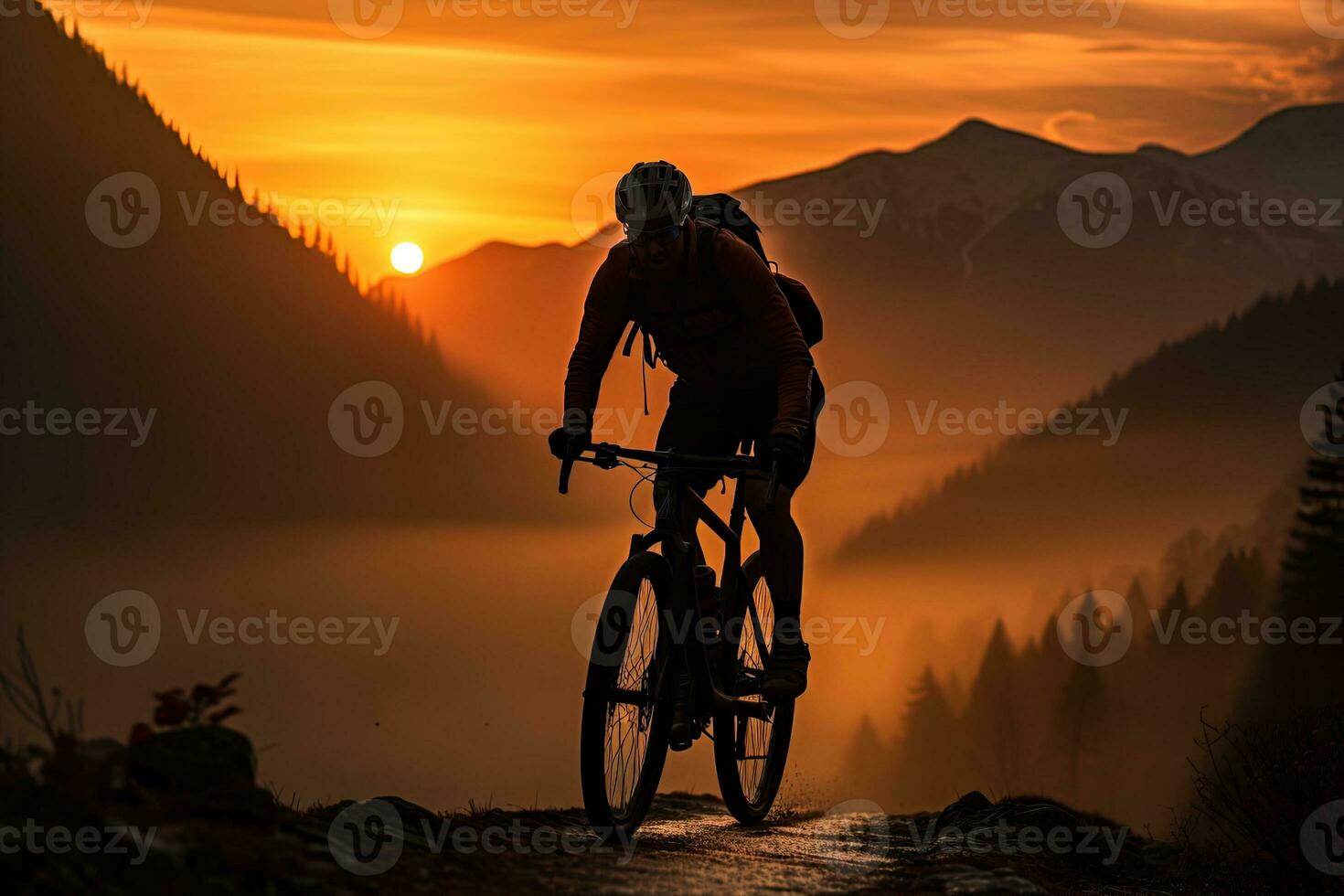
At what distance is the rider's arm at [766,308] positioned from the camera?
8.10m

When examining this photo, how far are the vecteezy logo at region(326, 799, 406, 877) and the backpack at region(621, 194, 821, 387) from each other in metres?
2.39

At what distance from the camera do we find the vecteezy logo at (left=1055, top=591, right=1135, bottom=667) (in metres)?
137

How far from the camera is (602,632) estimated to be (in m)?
7.36

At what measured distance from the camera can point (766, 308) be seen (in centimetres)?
816

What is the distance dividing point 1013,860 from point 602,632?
9.11 ft

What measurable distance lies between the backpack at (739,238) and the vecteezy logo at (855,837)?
2.50 meters

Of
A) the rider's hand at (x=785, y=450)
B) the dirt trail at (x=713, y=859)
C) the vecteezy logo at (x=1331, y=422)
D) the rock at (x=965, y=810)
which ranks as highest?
the vecteezy logo at (x=1331, y=422)
